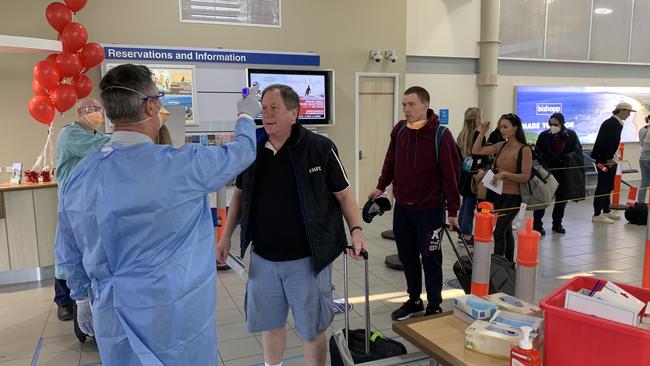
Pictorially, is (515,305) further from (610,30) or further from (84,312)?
(610,30)

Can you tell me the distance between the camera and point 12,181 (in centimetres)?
463

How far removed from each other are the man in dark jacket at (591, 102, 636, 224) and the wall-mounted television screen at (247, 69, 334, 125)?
382 centimetres

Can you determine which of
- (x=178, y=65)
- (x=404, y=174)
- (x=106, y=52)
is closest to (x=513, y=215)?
(x=404, y=174)

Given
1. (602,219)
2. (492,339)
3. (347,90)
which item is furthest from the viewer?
(347,90)

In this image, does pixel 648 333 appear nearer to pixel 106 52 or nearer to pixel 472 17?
pixel 106 52

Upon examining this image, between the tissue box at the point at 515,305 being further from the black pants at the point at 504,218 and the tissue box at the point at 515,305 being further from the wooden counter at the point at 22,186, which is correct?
the wooden counter at the point at 22,186

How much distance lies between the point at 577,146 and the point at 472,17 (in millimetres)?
3737

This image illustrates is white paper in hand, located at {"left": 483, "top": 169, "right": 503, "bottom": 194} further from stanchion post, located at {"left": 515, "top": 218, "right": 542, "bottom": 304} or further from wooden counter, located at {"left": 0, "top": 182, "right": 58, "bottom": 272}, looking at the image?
wooden counter, located at {"left": 0, "top": 182, "right": 58, "bottom": 272}

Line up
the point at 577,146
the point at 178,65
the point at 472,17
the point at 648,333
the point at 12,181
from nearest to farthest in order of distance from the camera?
the point at 648,333 → the point at 12,181 → the point at 577,146 → the point at 178,65 → the point at 472,17

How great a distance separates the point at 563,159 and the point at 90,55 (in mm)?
5525

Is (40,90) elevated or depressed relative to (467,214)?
elevated

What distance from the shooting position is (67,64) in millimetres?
4773

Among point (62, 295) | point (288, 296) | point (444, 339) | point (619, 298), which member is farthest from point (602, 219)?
point (62, 295)

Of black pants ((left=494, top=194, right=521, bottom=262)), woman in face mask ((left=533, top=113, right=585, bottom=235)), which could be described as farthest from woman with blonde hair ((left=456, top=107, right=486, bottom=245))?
woman in face mask ((left=533, top=113, right=585, bottom=235))
